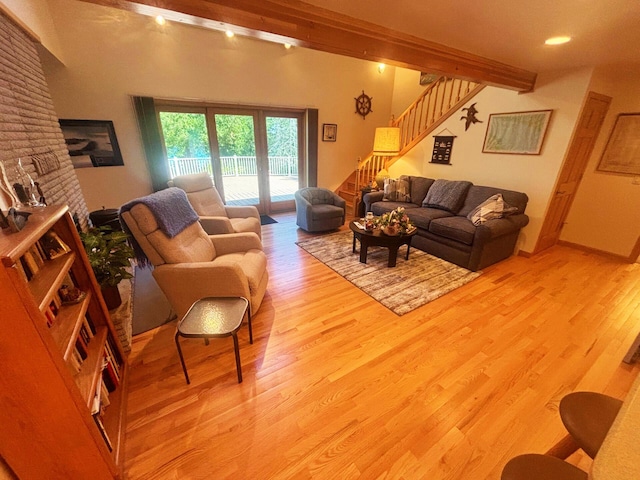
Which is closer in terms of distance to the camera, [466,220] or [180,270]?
[180,270]

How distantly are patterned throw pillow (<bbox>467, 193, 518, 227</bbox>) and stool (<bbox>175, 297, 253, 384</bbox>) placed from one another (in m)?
2.89

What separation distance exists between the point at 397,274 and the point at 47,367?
2782 mm

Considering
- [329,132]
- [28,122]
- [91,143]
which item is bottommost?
[91,143]

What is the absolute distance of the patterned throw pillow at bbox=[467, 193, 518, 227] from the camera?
3.06 m

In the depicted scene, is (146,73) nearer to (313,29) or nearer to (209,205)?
(209,205)

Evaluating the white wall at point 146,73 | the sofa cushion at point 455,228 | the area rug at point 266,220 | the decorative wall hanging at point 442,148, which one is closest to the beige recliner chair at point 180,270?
the sofa cushion at point 455,228

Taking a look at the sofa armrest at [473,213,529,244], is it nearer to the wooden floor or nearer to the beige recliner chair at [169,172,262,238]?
the wooden floor

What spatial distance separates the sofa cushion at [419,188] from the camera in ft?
13.5

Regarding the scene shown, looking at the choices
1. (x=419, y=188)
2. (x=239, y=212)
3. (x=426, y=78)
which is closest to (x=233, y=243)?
(x=239, y=212)

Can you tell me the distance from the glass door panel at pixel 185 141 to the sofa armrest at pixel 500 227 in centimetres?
426

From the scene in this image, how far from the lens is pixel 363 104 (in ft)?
17.6

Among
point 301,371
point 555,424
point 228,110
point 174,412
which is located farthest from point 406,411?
point 228,110

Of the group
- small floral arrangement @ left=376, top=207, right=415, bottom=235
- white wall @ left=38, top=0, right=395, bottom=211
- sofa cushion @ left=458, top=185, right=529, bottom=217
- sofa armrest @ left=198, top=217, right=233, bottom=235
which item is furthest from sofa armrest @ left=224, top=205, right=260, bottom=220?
sofa cushion @ left=458, top=185, right=529, bottom=217

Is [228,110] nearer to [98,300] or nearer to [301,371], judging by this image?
[98,300]
